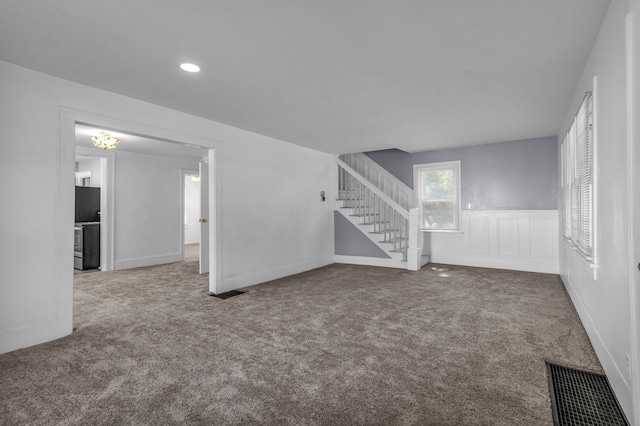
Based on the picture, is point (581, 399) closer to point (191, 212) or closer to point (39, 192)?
point (39, 192)

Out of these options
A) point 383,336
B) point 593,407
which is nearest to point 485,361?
point 593,407

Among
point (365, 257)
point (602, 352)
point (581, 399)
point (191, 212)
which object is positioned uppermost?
point (191, 212)

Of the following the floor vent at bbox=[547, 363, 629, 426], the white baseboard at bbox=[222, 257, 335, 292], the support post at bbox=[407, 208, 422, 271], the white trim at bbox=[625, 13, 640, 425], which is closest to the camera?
the white trim at bbox=[625, 13, 640, 425]

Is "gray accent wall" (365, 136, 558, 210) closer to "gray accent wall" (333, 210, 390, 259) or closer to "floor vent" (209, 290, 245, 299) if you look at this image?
"gray accent wall" (333, 210, 390, 259)

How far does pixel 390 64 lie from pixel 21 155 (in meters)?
3.23

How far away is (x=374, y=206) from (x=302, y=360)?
15.6 feet

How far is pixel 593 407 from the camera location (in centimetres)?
189

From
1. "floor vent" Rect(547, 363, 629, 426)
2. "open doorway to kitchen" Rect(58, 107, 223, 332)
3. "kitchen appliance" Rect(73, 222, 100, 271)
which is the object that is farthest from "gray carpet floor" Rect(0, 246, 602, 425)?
"kitchen appliance" Rect(73, 222, 100, 271)

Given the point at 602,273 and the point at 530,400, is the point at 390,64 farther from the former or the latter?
the point at 530,400

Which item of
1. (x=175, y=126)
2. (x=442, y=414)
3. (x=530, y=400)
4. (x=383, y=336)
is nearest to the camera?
(x=442, y=414)

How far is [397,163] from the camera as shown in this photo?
7301 mm

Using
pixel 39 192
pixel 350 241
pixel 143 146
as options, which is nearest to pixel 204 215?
pixel 143 146

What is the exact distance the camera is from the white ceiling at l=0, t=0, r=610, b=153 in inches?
79.6

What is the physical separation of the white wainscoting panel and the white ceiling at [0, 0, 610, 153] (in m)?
2.38
